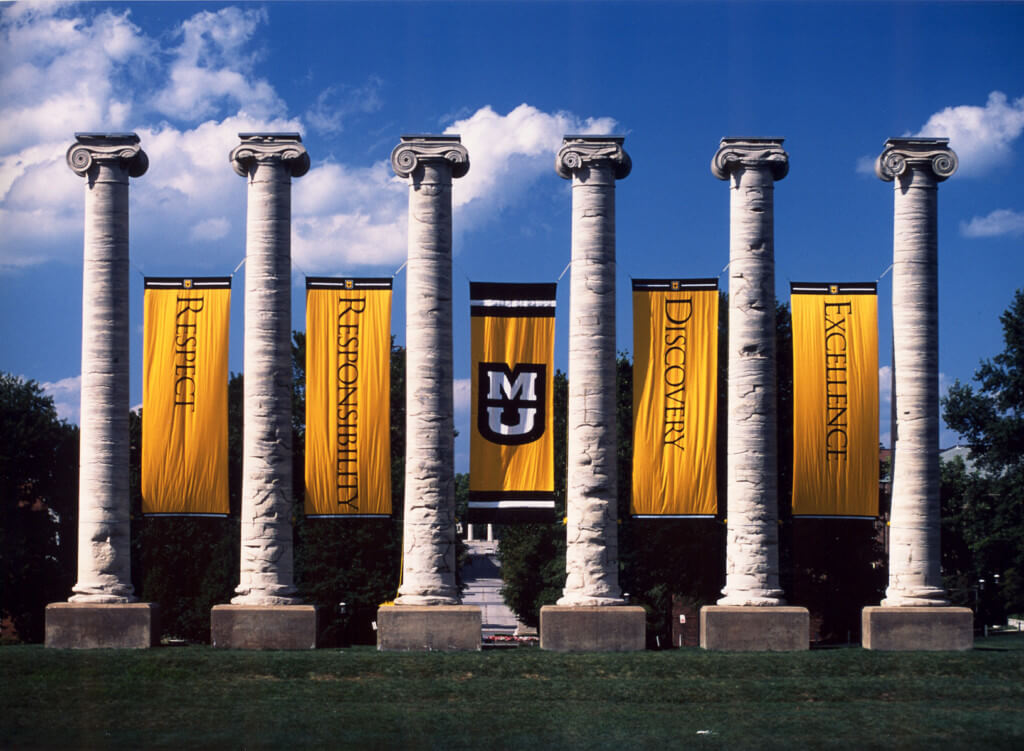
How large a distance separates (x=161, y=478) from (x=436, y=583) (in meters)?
7.20

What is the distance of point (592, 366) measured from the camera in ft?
103

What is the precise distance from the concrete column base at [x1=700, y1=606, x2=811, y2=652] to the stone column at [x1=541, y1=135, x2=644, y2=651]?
234 centimetres

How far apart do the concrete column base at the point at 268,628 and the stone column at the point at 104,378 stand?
2025mm

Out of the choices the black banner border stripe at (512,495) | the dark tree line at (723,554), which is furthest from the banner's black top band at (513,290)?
the dark tree line at (723,554)

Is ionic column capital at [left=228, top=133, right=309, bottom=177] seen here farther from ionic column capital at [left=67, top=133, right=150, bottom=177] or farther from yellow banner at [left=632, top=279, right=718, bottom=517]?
yellow banner at [left=632, top=279, right=718, bottom=517]

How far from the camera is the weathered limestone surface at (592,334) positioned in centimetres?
Answer: 3117

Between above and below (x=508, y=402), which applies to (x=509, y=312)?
above

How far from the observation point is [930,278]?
31516mm

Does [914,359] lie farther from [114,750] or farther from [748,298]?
[114,750]

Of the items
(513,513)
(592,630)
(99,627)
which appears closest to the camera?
(592,630)

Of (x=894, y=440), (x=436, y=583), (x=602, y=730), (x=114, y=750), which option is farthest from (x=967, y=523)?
(x=114, y=750)

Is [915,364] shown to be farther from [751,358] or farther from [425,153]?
[425,153]

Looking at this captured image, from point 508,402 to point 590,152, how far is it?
659 centimetres

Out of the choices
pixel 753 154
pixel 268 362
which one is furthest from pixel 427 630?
pixel 753 154
